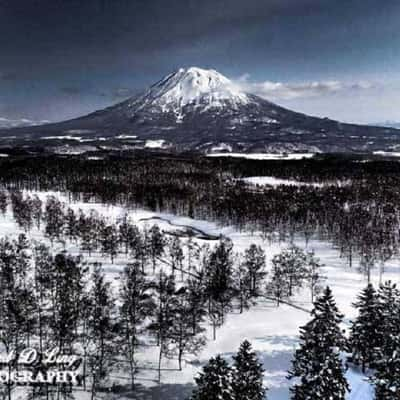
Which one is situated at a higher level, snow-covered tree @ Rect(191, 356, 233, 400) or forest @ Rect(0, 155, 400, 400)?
snow-covered tree @ Rect(191, 356, 233, 400)

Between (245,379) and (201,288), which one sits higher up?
(245,379)

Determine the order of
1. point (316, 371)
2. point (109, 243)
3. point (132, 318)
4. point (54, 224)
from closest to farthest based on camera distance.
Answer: point (316, 371) → point (132, 318) → point (109, 243) → point (54, 224)

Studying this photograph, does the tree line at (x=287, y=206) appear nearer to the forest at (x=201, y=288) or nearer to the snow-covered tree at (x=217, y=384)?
the forest at (x=201, y=288)

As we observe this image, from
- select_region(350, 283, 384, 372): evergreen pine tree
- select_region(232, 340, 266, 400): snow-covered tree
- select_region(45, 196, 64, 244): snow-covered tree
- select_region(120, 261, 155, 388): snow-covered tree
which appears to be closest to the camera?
select_region(232, 340, 266, 400): snow-covered tree

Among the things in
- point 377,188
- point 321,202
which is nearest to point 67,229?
point 321,202

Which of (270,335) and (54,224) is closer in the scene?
(270,335)

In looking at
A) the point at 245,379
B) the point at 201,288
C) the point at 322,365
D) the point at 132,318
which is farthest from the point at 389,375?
the point at 201,288

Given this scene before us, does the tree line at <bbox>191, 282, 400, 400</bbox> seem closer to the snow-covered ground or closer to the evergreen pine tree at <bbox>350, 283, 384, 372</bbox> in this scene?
the evergreen pine tree at <bbox>350, 283, 384, 372</bbox>

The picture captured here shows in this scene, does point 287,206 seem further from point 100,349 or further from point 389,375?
point 389,375

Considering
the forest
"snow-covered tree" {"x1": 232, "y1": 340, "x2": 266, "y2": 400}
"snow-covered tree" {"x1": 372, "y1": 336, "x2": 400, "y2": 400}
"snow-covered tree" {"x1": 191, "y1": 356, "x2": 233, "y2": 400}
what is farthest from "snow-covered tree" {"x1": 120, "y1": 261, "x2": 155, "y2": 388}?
"snow-covered tree" {"x1": 372, "y1": 336, "x2": 400, "y2": 400}

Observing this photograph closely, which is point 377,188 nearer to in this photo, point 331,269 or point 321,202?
point 321,202

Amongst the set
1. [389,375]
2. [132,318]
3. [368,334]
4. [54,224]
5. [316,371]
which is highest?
[316,371]
